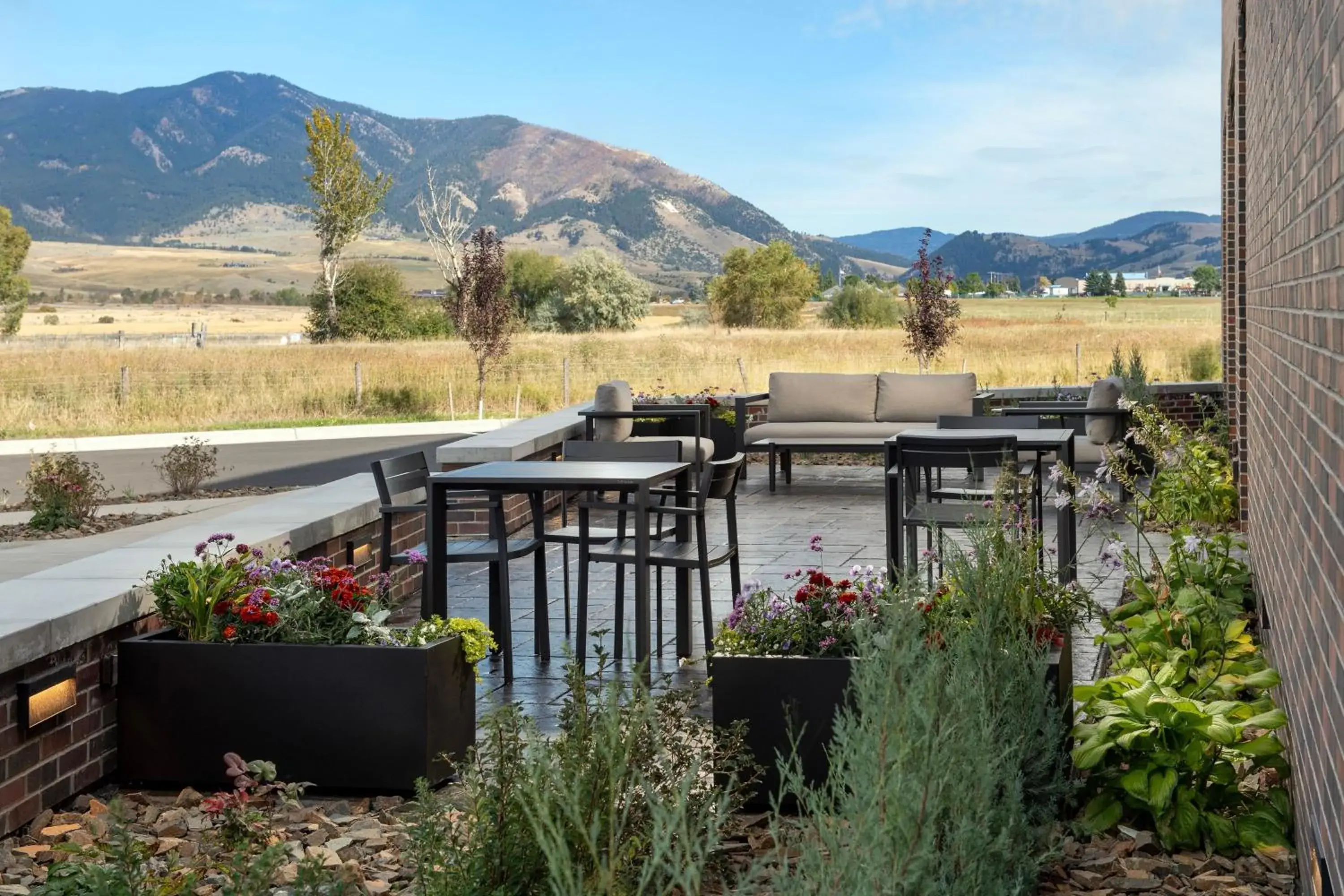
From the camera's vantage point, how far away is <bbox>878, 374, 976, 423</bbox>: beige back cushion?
1262 cm

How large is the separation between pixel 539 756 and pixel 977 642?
1.36 meters

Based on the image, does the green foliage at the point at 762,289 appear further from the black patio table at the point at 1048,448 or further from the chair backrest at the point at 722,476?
the chair backrest at the point at 722,476

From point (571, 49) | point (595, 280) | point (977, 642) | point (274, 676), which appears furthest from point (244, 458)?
point (571, 49)

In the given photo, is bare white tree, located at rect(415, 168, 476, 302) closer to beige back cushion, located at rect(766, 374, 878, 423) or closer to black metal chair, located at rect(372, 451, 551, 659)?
beige back cushion, located at rect(766, 374, 878, 423)

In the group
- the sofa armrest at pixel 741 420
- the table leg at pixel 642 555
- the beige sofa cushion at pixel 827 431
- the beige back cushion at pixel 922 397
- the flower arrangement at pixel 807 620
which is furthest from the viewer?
the sofa armrest at pixel 741 420

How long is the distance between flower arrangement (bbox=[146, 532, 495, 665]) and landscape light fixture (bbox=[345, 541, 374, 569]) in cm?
208

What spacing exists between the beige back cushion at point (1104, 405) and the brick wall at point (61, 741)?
8.13 meters

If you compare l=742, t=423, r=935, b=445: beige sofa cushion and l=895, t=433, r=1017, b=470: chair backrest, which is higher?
l=895, t=433, r=1017, b=470: chair backrest

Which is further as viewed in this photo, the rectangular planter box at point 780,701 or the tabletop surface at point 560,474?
the tabletop surface at point 560,474

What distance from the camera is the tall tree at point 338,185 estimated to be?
35625 mm

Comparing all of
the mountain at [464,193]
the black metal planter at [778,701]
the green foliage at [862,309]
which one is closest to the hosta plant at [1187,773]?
the black metal planter at [778,701]

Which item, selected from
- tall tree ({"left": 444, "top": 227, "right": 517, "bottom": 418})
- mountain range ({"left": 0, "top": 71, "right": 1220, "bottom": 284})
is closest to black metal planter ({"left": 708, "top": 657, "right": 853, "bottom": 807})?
tall tree ({"left": 444, "top": 227, "right": 517, "bottom": 418})

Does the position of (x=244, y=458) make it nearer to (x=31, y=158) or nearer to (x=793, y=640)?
(x=793, y=640)

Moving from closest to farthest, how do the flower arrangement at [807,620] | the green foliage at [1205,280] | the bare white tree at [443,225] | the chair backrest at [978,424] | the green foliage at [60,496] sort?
the flower arrangement at [807,620]
the chair backrest at [978,424]
the green foliage at [60,496]
the bare white tree at [443,225]
the green foliage at [1205,280]
